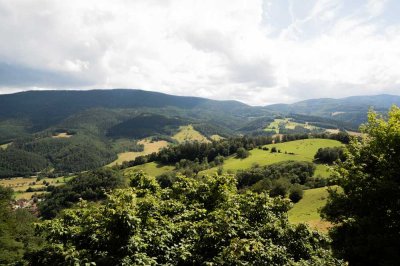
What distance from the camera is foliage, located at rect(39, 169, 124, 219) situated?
534 ft

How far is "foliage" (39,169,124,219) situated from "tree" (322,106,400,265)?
489 ft

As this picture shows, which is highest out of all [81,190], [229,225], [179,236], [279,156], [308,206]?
[229,225]

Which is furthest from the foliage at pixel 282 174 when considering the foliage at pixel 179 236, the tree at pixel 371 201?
the foliage at pixel 179 236

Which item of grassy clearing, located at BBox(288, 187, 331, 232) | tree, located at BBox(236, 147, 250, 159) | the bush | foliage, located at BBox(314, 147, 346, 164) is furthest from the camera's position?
tree, located at BBox(236, 147, 250, 159)

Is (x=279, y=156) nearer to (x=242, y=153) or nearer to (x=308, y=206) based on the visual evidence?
(x=242, y=153)

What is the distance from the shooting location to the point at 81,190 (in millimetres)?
177250

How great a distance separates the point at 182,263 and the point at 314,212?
2848 inches

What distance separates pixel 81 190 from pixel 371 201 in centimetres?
17666

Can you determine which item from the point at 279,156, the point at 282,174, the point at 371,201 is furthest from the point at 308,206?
the point at 279,156

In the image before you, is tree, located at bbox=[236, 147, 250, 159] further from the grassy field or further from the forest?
the forest

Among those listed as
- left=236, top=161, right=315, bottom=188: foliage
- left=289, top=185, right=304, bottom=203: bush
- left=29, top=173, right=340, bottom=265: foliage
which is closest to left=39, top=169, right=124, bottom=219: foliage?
left=236, top=161, right=315, bottom=188: foliage

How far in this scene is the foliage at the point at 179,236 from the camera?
1599 cm

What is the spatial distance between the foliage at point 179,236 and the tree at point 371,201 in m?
3.12

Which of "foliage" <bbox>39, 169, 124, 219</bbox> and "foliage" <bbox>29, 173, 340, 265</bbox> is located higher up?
"foliage" <bbox>29, 173, 340, 265</bbox>
